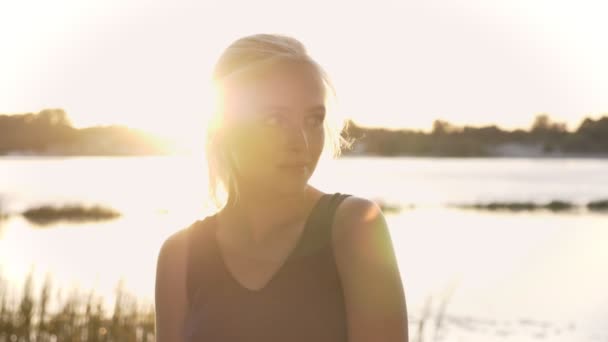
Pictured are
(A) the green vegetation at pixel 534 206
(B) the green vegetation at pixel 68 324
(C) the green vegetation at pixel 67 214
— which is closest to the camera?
(B) the green vegetation at pixel 68 324

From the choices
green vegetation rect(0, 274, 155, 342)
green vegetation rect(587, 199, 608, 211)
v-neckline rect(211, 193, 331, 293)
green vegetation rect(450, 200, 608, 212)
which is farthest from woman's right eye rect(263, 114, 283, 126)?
green vegetation rect(587, 199, 608, 211)

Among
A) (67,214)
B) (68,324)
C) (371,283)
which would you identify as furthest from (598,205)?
(371,283)

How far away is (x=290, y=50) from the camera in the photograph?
238 cm

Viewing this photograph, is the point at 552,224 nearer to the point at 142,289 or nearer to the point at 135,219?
the point at 135,219

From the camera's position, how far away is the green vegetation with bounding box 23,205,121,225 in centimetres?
6512

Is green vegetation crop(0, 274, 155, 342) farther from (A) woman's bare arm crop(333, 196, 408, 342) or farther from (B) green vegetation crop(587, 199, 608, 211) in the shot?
(B) green vegetation crop(587, 199, 608, 211)

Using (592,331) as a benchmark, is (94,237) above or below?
below

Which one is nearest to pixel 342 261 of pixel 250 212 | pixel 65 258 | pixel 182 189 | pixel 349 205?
pixel 349 205

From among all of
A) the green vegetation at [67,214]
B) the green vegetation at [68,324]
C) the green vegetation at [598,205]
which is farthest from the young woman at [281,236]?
the green vegetation at [598,205]

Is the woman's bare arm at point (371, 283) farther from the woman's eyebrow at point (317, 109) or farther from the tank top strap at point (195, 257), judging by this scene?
the tank top strap at point (195, 257)

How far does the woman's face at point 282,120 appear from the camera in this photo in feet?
7.68

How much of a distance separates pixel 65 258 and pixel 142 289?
13.6 m

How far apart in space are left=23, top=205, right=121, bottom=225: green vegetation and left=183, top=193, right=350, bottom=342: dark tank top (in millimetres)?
63983

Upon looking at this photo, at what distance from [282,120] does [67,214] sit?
65.8 m
